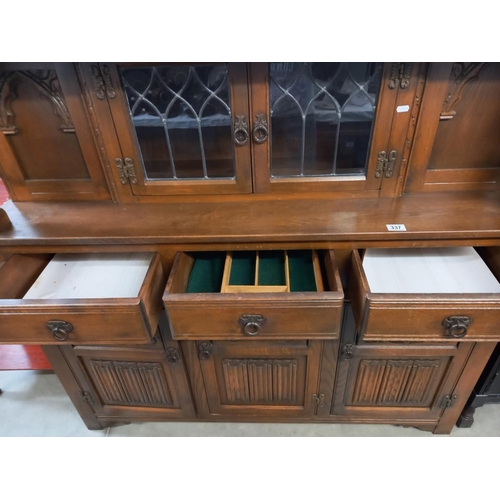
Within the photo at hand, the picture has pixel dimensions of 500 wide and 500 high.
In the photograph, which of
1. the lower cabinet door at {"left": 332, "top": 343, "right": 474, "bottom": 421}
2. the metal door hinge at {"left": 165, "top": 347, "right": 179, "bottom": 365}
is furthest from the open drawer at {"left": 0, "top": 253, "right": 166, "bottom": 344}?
the lower cabinet door at {"left": 332, "top": 343, "right": 474, "bottom": 421}

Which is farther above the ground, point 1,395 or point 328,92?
point 328,92

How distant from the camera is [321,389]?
39.6 inches

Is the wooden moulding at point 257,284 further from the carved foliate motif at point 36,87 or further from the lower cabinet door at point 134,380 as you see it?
the carved foliate motif at point 36,87

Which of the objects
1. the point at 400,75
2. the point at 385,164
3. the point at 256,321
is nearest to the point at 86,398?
the point at 256,321

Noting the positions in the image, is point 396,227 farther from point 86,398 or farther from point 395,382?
point 86,398

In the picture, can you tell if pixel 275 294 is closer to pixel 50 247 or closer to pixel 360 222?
pixel 360 222

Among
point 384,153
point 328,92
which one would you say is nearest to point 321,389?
point 384,153

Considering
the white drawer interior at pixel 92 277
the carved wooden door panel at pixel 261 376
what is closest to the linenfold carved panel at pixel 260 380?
the carved wooden door panel at pixel 261 376

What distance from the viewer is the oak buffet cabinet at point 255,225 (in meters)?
0.76

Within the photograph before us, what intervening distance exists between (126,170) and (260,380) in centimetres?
69

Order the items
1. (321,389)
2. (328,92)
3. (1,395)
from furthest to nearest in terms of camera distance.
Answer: (1,395) < (321,389) < (328,92)

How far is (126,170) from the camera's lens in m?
0.90
